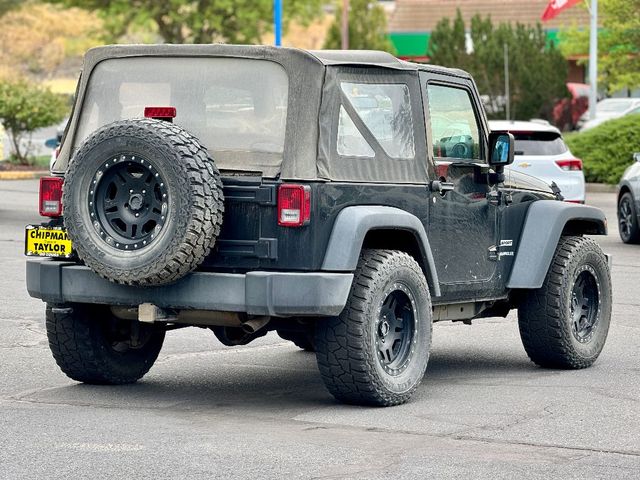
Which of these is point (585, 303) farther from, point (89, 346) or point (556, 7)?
point (556, 7)

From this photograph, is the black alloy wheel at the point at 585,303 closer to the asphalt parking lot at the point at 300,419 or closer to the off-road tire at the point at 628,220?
the asphalt parking lot at the point at 300,419

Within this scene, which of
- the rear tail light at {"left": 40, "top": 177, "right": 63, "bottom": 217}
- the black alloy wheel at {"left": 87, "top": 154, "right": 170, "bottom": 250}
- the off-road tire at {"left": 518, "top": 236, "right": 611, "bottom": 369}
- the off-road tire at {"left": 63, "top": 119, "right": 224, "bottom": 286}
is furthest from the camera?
the off-road tire at {"left": 518, "top": 236, "right": 611, "bottom": 369}

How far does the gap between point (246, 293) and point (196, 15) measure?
4322 cm

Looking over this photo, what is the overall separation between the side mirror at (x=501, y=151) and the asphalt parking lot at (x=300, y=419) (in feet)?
4.34

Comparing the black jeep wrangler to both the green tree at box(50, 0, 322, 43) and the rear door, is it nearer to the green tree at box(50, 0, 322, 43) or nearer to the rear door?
the rear door

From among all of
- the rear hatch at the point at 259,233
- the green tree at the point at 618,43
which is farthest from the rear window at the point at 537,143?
the green tree at the point at 618,43

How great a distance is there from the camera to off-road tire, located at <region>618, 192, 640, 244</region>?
19.6 m

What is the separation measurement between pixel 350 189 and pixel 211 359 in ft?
8.33

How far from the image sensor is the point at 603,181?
31.2 m

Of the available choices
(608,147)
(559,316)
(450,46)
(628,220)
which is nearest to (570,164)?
(628,220)

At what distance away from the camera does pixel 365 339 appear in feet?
26.7

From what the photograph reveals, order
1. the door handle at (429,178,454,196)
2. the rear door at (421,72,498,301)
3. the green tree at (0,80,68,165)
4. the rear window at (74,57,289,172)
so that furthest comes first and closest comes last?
the green tree at (0,80,68,165) < the rear door at (421,72,498,301) < the door handle at (429,178,454,196) < the rear window at (74,57,289,172)

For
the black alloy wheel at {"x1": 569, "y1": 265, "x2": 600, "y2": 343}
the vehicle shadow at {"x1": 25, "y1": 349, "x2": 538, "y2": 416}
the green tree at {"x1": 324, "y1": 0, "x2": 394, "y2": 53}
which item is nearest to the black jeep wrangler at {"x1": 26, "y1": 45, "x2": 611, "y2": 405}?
the vehicle shadow at {"x1": 25, "y1": 349, "x2": 538, "y2": 416}

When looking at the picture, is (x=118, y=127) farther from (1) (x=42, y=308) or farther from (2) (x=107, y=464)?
(1) (x=42, y=308)
